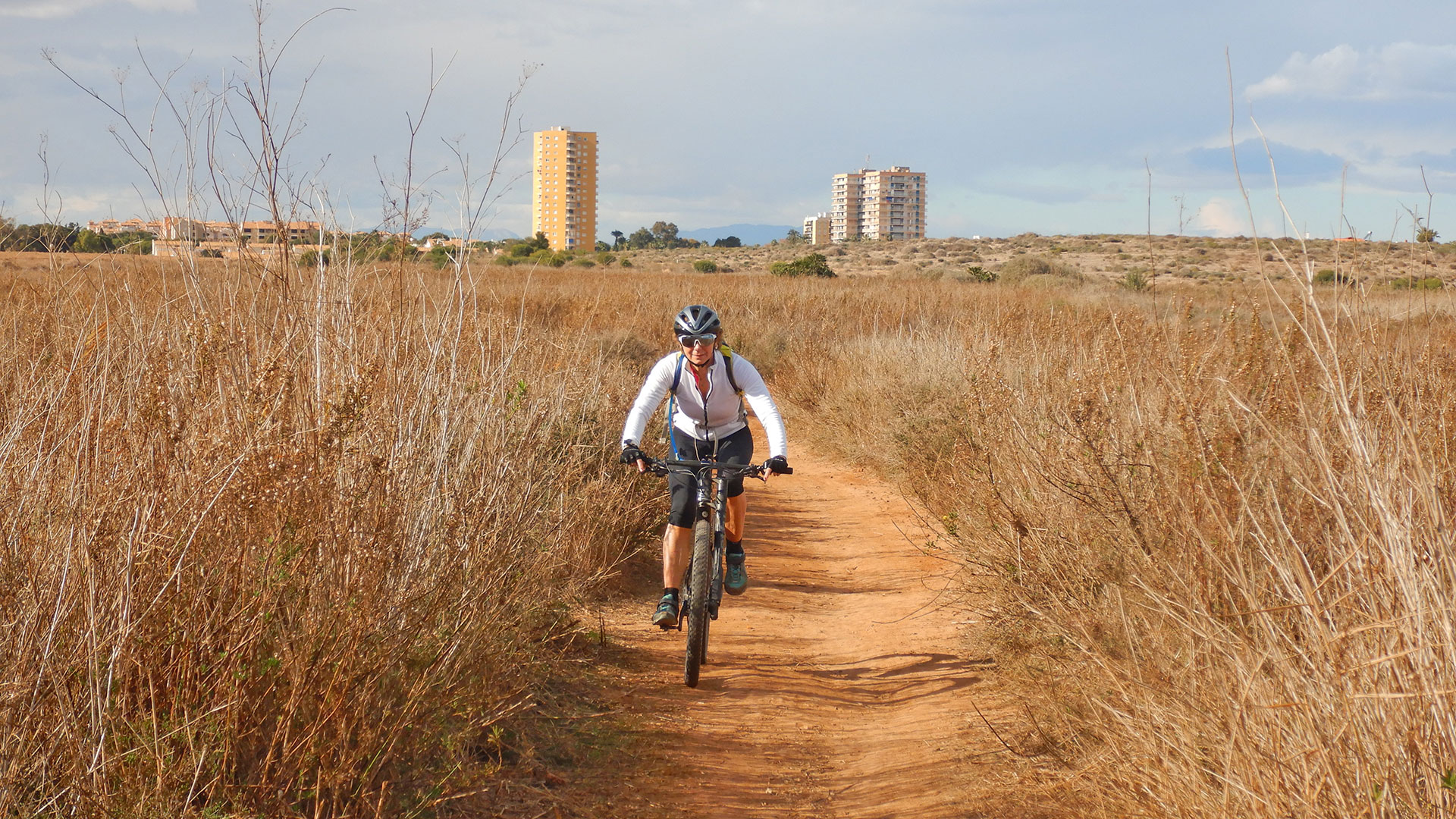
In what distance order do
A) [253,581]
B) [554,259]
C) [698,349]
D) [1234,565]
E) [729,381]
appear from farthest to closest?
[554,259] → [729,381] → [698,349] → [1234,565] → [253,581]

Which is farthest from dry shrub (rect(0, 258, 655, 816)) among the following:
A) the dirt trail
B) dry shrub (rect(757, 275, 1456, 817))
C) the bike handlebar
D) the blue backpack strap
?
dry shrub (rect(757, 275, 1456, 817))

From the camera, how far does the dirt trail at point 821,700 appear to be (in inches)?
163

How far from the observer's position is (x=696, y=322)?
5266 mm

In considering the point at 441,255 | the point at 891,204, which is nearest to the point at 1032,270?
the point at 441,255

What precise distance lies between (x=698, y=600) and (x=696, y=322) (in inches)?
56.1

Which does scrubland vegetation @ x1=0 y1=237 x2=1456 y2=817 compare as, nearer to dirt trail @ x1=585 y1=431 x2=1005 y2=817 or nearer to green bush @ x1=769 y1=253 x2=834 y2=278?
dirt trail @ x1=585 y1=431 x2=1005 y2=817

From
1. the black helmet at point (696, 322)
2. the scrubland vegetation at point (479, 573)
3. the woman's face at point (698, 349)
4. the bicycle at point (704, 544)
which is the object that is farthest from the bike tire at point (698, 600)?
the black helmet at point (696, 322)

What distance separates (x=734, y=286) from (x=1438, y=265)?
67.9 feet

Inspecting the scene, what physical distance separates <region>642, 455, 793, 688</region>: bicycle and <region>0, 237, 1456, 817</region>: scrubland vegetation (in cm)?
71

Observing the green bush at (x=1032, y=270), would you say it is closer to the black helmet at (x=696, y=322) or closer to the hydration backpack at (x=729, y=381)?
the hydration backpack at (x=729, y=381)

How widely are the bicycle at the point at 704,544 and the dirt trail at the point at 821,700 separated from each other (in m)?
0.30

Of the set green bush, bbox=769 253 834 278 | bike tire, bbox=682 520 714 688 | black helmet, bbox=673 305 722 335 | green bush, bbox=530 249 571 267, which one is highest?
green bush, bbox=530 249 571 267

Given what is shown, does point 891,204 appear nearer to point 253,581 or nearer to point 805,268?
point 805,268

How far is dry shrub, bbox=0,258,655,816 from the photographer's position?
8.20 ft
